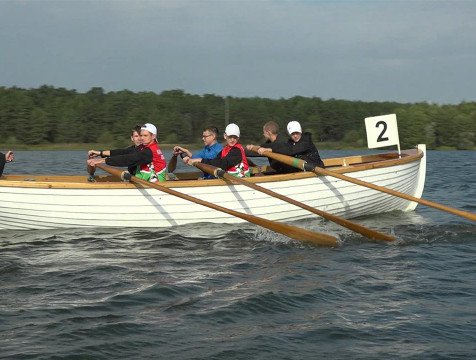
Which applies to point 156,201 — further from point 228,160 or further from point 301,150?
point 301,150

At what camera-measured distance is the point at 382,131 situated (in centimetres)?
1239

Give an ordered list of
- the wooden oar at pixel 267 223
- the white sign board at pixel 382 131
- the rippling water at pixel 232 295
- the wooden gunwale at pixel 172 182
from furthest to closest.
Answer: the white sign board at pixel 382 131 < the wooden gunwale at pixel 172 182 < the wooden oar at pixel 267 223 < the rippling water at pixel 232 295

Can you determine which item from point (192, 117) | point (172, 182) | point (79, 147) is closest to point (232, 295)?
point (172, 182)

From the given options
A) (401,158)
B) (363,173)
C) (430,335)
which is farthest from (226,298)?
(401,158)

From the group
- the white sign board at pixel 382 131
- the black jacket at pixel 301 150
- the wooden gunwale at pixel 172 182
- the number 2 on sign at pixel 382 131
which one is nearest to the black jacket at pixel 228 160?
the wooden gunwale at pixel 172 182

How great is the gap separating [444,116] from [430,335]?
44.7 meters

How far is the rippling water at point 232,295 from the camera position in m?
5.99

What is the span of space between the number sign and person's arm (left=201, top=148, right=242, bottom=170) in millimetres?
2643

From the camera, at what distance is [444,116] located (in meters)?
48.8

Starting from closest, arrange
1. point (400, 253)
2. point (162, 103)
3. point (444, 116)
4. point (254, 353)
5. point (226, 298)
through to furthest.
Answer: point (254, 353) < point (226, 298) < point (400, 253) < point (444, 116) < point (162, 103)

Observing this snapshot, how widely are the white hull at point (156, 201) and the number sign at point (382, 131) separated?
821mm

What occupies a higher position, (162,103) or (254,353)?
(162,103)

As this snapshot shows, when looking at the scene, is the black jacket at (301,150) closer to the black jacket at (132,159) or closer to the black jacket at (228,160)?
the black jacket at (228,160)

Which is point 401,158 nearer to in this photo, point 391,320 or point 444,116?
point 391,320
